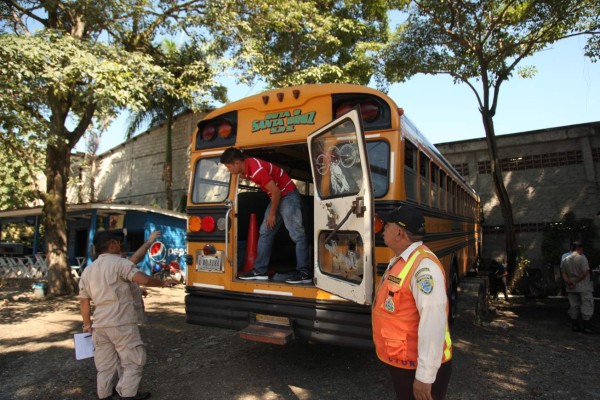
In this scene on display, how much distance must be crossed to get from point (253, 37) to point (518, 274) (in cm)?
1013

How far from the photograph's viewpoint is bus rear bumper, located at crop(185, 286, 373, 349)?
3.45 metres

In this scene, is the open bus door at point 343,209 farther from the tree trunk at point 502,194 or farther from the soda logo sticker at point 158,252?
the soda logo sticker at point 158,252

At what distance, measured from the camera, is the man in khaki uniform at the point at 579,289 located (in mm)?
6551

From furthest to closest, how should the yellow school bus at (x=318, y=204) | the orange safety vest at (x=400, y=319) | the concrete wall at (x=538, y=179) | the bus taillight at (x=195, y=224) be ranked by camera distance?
the concrete wall at (x=538, y=179) < the bus taillight at (x=195, y=224) < the yellow school bus at (x=318, y=204) < the orange safety vest at (x=400, y=319)

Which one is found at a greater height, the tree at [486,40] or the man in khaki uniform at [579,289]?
the tree at [486,40]

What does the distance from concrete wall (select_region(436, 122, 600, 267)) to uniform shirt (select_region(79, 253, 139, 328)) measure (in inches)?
518

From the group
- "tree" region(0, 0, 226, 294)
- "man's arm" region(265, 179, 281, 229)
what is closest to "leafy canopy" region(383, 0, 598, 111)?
"tree" region(0, 0, 226, 294)

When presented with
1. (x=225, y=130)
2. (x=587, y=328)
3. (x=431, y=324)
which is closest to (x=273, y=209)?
(x=225, y=130)

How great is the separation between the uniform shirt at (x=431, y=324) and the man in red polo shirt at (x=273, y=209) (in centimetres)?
210

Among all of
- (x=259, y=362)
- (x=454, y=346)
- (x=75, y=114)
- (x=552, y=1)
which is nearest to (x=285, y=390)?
(x=259, y=362)

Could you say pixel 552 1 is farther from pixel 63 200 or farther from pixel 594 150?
pixel 63 200

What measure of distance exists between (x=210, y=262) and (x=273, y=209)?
0.89 m

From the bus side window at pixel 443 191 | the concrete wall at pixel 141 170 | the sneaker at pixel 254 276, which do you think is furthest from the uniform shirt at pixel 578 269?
the concrete wall at pixel 141 170

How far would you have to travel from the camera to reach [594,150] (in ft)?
41.5
